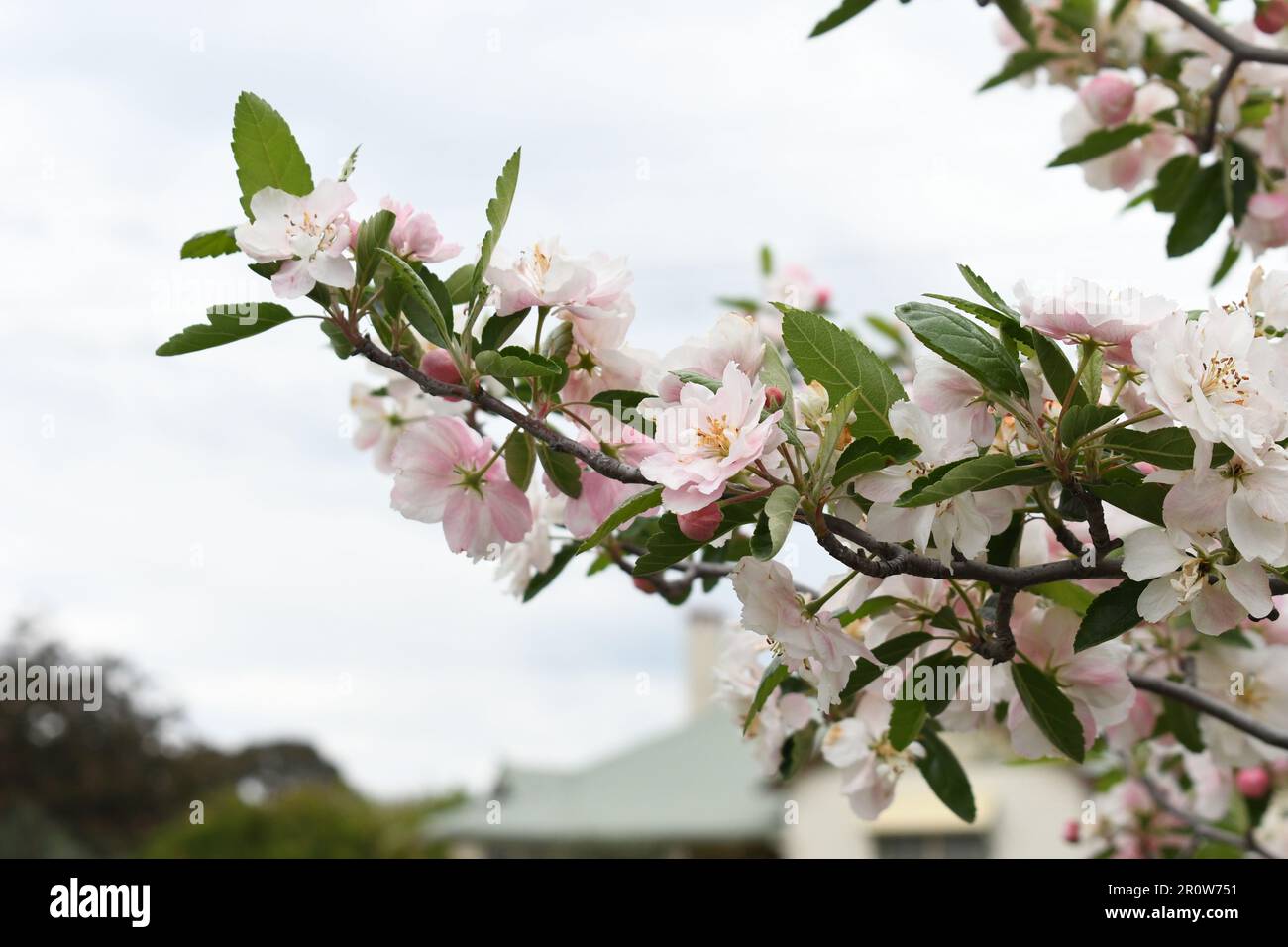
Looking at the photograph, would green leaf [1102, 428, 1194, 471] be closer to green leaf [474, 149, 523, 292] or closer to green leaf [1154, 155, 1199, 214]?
green leaf [474, 149, 523, 292]

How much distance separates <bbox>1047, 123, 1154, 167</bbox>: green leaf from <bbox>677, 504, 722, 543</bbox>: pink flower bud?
1318 millimetres

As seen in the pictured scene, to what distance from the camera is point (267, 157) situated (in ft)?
4.17

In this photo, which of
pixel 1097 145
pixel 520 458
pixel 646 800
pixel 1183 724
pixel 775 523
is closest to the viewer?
pixel 775 523

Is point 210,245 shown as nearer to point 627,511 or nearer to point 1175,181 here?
point 627,511

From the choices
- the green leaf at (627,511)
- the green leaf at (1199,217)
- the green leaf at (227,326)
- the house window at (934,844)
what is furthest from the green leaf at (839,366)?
the house window at (934,844)

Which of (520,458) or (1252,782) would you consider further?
(1252,782)

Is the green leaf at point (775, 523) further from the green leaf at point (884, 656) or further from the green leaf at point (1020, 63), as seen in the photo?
the green leaf at point (1020, 63)

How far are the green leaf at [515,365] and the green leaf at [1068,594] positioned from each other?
61cm

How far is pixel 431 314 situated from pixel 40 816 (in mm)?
25235

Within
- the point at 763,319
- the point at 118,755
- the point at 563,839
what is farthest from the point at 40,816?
the point at 763,319

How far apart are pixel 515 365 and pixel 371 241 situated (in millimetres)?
192

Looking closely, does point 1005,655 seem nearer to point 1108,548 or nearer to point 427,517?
point 1108,548

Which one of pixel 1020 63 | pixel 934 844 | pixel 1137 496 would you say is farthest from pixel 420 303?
pixel 934 844

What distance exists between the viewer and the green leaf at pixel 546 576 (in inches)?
66.2
